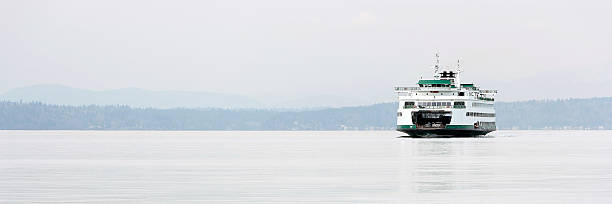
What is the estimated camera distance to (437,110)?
431 feet

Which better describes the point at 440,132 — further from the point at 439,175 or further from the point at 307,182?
the point at 307,182

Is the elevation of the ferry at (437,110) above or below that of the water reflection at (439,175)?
above

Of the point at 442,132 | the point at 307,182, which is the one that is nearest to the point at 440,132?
the point at 442,132

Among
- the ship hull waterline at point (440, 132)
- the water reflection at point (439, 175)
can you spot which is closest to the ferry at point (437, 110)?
the ship hull waterline at point (440, 132)

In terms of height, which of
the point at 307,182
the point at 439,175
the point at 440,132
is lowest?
the point at 307,182

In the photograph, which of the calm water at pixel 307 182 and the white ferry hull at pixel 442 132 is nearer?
the calm water at pixel 307 182

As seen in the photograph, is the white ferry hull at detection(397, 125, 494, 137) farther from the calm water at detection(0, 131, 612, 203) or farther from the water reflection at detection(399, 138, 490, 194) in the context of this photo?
the calm water at detection(0, 131, 612, 203)

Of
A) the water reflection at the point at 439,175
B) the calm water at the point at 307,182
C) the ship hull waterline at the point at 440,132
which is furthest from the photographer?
the ship hull waterline at the point at 440,132

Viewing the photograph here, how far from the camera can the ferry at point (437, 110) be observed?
13175cm

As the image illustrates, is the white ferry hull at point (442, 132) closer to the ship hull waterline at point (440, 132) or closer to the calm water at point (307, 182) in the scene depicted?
the ship hull waterline at point (440, 132)

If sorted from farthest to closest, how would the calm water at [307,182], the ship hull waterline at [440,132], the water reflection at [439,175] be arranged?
the ship hull waterline at [440,132]
the water reflection at [439,175]
the calm water at [307,182]

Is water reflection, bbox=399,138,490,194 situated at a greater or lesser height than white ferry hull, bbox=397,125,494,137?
lesser

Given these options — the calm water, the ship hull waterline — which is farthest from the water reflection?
the ship hull waterline

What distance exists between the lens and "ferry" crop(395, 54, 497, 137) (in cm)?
13175
